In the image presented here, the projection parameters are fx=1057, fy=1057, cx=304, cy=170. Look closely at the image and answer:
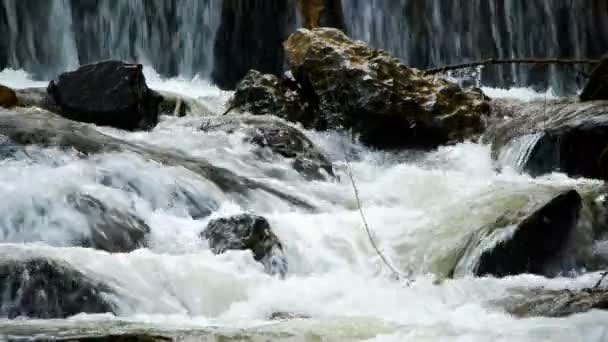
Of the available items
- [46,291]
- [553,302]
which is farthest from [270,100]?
[553,302]

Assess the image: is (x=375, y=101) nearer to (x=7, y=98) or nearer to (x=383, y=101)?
(x=383, y=101)

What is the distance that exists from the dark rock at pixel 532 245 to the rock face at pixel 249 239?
4.18ft

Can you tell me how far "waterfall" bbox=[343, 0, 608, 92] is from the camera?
1858cm

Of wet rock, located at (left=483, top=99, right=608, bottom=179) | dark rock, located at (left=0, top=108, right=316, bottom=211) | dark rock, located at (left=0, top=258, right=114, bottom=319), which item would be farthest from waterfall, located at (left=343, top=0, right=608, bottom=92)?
dark rock, located at (left=0, top=258, right=114, bottom=319)

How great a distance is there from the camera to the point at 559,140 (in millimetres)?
9656

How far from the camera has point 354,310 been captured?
5852 mm

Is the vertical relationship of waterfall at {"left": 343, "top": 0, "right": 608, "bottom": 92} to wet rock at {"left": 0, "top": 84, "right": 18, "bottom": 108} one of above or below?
below

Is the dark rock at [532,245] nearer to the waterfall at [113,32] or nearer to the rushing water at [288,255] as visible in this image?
the rushing water at [288,255]

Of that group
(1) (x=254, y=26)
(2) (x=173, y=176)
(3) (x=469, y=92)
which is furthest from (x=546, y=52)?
(2) (x=173, y=176)

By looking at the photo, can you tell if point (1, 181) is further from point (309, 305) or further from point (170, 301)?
point (309, 305)

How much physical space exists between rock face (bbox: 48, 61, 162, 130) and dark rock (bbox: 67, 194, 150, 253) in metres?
3.38

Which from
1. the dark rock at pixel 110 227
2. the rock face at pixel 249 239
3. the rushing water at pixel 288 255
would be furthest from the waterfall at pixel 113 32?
the rock face at pixel 249 239

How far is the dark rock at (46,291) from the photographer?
5.41 meters

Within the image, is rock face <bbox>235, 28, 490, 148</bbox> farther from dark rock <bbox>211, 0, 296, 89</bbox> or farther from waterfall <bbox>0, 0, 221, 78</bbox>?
waterfall <bbox>0, 0, 221, 78</bbox>
